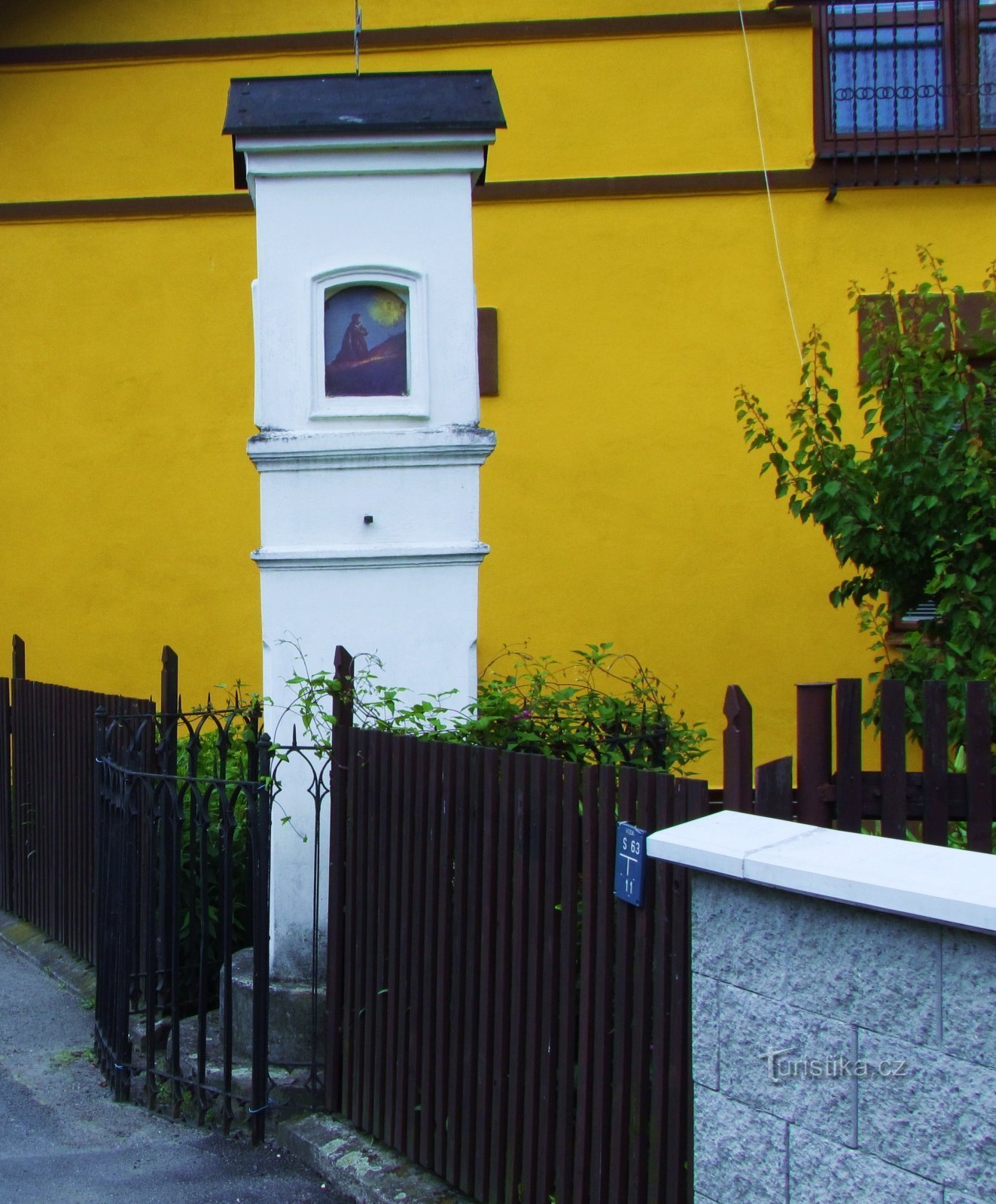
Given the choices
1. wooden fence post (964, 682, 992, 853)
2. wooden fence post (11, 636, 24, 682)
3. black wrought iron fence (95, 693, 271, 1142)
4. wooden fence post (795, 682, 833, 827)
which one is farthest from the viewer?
wooden fence post (11, 636, 24, 682)

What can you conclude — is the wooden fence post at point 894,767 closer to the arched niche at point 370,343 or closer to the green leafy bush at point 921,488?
the green leafy bush at point 921,488

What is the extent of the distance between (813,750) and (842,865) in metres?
0.56

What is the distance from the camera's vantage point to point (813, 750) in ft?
10.3

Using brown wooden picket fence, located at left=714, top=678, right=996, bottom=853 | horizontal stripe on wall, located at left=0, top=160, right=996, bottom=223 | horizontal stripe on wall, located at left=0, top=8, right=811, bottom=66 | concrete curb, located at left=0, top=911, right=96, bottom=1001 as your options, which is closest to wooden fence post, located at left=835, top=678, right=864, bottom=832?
brown wooden picket fence, located at left=714, top=678, right=996, bottom=853

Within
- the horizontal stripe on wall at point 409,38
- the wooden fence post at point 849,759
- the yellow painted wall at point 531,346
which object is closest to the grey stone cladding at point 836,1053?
the wooden fence post at point 849,759

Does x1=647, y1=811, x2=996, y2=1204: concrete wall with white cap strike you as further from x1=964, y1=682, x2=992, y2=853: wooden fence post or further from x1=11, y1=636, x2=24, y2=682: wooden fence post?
x1=11, y1=636, x2=24, y2=682: wooden fence post

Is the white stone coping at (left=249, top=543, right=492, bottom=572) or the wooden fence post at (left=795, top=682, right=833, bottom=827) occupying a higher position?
the white stone coping at (left=249, top=543, right=492, bottom=572)

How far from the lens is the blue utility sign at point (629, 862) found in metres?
3.21

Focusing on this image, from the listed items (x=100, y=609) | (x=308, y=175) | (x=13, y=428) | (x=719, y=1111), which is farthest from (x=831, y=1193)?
(x=13, y=428)

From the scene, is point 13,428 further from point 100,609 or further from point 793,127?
point 793,127

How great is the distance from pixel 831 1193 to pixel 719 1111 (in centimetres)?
34

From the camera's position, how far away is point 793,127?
8.31 meters

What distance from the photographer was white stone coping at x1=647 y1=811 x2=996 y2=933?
2.39m

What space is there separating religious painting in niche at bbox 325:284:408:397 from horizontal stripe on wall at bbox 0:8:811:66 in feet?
14.6
